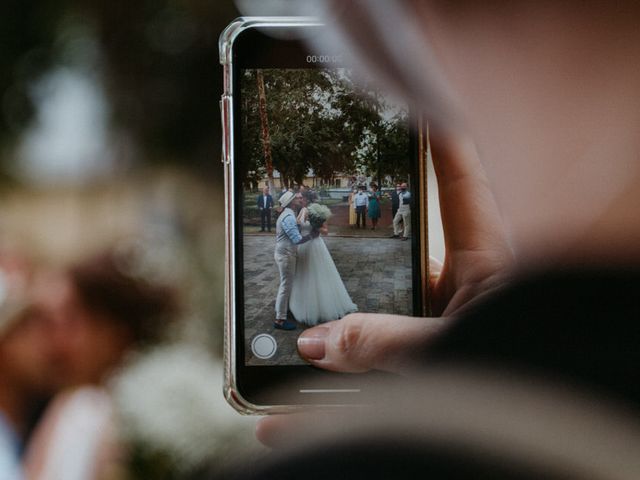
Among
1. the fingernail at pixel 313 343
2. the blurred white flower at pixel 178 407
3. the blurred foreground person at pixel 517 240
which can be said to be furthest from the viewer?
the blurred white flower at pixel 178 407

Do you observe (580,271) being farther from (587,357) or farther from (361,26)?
(361,26)

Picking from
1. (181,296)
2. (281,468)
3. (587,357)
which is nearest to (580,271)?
(587,357)

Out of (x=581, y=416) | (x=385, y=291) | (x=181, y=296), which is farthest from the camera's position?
(x=181, y=296)

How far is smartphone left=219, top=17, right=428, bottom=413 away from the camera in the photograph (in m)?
0.30

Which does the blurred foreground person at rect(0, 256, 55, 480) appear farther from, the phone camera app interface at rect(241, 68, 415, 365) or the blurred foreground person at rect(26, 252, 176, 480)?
the phone camera app interface at rect(241, 68, 415, 365)

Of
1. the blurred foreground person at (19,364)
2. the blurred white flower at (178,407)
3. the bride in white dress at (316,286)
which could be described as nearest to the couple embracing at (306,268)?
the bride in white dress at (316,286)

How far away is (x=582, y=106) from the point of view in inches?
→ 10.6

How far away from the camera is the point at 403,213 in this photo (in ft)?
0.99

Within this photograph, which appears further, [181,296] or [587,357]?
[181,296]

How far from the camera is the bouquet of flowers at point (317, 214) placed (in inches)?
11.7

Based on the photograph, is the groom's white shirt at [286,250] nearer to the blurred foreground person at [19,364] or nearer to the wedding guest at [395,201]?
the wedding guest at [395,201]

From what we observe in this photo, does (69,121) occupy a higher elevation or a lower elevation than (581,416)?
higher

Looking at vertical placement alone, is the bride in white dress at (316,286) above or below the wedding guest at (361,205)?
below

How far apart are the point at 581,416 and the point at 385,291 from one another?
0.12m
